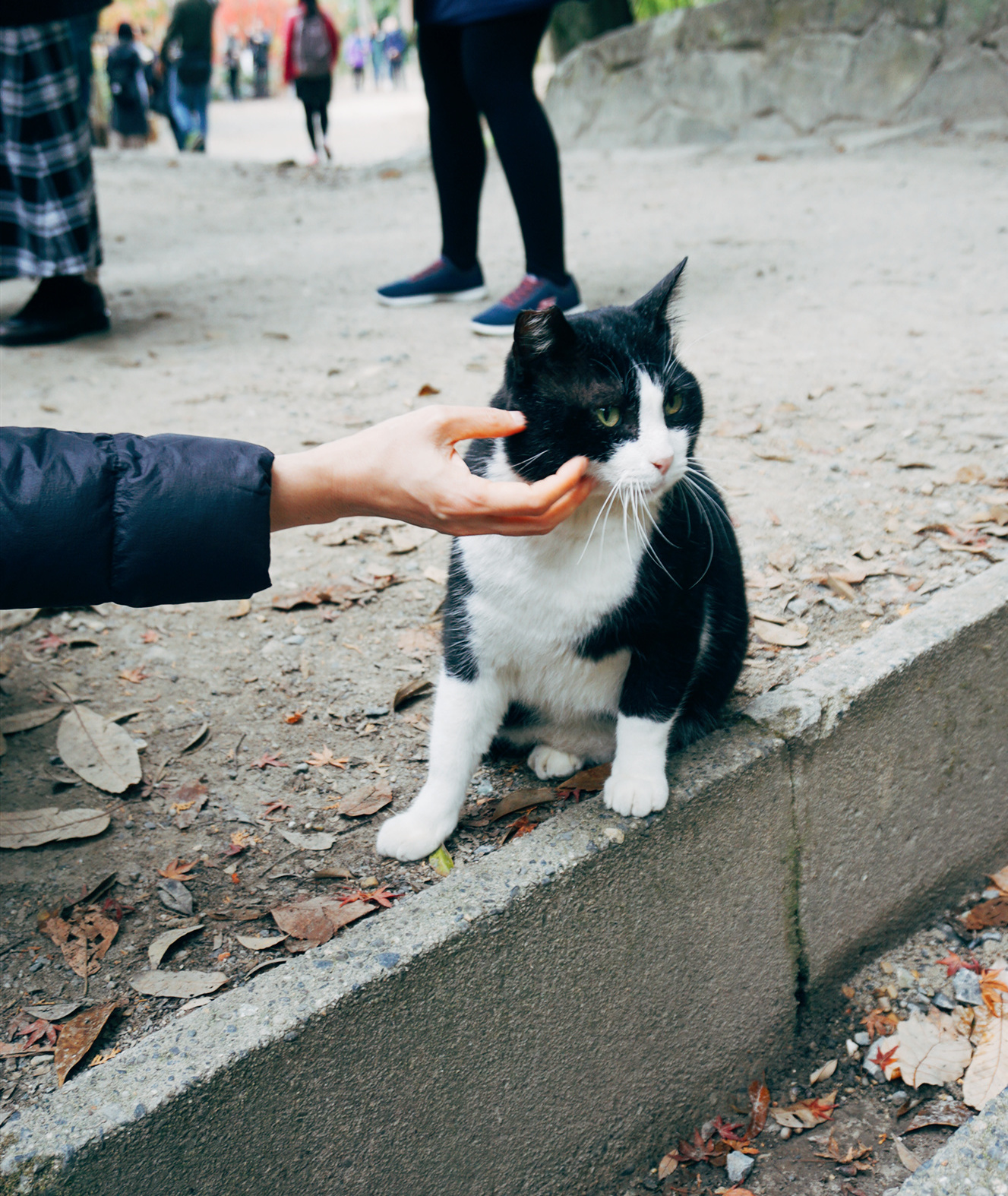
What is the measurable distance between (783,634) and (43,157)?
300 cm

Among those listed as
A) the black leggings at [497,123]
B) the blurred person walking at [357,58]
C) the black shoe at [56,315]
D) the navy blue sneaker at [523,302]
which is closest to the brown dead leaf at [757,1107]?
the navy blue sneaker at [523,302]

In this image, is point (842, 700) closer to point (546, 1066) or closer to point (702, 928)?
point (702, 928)

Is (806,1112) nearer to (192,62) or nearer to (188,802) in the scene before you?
(188,802)

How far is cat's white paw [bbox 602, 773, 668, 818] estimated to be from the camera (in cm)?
149

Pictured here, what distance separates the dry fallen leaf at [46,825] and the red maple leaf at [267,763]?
0.27m

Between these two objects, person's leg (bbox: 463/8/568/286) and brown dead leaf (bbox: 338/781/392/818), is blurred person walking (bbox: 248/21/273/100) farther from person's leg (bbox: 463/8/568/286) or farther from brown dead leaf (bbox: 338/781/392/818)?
brown dead leaf (bbox: 338/781/392/818)

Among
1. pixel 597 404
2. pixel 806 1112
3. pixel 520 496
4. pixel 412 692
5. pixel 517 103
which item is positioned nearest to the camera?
pixel 520 496

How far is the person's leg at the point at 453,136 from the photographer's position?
3551 millimetres

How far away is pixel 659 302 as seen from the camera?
144 cm

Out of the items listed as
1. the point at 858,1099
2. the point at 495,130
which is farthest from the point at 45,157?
the point at 858,1099

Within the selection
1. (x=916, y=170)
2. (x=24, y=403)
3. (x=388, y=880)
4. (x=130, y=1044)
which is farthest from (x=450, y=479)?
(x=916, y=170)

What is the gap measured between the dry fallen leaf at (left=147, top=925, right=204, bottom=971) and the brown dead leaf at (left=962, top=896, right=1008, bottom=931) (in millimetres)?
1625

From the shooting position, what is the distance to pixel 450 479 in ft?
4.04

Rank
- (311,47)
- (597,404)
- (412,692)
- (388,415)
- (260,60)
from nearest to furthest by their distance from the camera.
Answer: (597,404) → (412,692) → (388,415) → (311,47) → (260,60)
